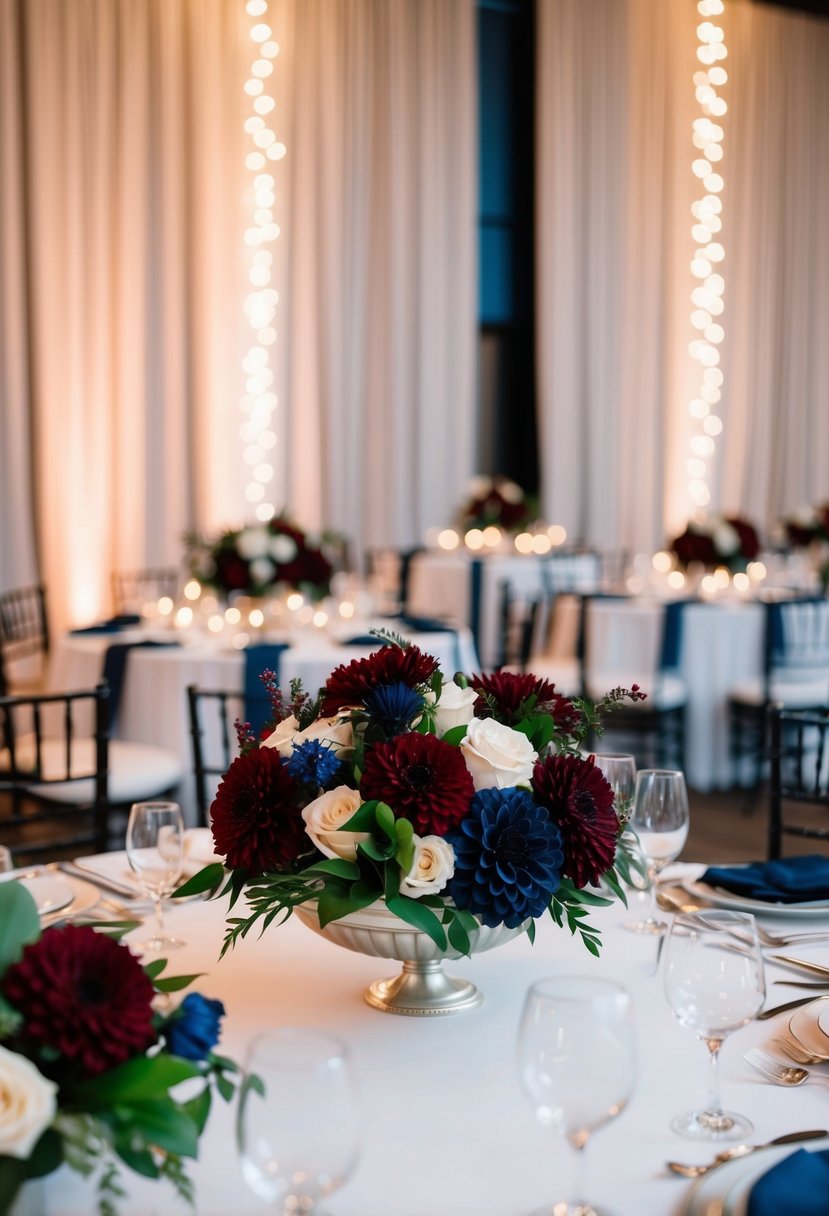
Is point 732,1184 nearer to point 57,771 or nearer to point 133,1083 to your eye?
point 133,1083

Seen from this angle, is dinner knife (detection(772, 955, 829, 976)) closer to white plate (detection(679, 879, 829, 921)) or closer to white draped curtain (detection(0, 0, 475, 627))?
white plate (detection(679, 879, 829, 921))

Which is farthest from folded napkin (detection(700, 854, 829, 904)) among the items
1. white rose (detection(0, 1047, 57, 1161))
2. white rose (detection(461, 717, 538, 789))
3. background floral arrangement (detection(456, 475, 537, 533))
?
background floral arrangement (detection(456, 475, 537, 533))

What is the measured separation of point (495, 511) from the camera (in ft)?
26.7

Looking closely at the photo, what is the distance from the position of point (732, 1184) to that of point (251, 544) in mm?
3665

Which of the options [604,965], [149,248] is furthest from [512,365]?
[604,965]

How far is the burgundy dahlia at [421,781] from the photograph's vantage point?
1.35 meters

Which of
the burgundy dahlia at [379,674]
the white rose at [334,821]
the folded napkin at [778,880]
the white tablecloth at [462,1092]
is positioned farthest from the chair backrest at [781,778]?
the white rose at [334,821]

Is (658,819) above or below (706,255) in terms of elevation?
below

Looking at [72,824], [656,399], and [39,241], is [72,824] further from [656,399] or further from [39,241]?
[656,399]

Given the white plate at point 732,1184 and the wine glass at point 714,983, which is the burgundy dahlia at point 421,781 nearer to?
the wine glass at point 714,983

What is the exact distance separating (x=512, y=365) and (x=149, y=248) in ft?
10.9

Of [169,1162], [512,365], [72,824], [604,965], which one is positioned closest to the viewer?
[169,1162]

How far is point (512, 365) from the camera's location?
Result: 34.1ft

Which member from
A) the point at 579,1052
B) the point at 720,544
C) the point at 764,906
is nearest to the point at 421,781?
the point at 579,1052
